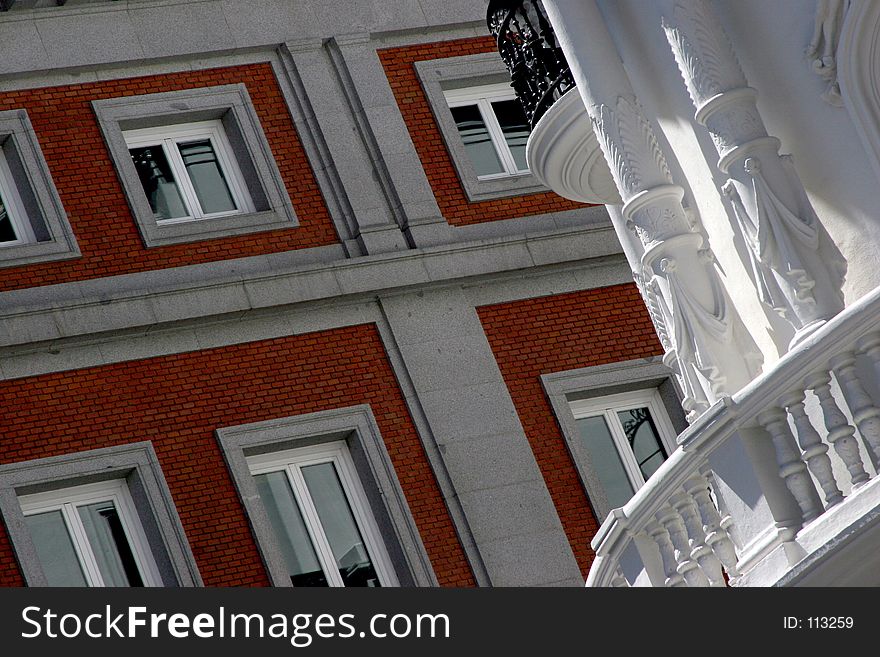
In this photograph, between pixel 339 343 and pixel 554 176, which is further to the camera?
pixel 339 343

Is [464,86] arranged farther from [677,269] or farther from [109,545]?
[677,269]

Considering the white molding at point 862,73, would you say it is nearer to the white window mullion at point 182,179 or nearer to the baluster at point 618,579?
the baluster at point 618,579

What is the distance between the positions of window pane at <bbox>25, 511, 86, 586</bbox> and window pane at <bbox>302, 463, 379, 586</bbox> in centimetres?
249

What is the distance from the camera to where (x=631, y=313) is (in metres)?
19.8

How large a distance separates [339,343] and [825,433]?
9.49 meters

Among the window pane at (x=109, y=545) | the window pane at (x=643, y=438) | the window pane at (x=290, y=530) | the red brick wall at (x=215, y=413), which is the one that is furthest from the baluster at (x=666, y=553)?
the window pane at (x=643, y=438)

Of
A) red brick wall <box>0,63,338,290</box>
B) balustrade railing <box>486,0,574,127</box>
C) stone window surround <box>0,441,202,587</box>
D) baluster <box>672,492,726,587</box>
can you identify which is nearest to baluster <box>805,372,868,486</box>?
baluster <box>672,492,726,587</box>

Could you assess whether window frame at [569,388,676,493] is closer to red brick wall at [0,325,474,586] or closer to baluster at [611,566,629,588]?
red brick wall at [0,325,474,586]

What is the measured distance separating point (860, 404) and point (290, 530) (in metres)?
10.1

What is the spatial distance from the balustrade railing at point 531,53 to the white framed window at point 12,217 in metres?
7.10

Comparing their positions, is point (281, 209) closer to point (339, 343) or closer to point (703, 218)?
point (339, 343)

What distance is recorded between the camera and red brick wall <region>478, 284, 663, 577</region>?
1867 cm

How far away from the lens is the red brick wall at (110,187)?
60.8ft
